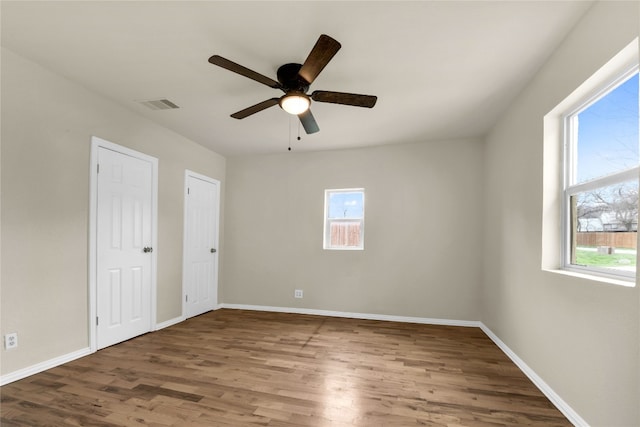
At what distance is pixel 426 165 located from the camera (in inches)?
180

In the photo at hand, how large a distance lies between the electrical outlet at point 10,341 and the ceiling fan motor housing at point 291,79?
2881mm

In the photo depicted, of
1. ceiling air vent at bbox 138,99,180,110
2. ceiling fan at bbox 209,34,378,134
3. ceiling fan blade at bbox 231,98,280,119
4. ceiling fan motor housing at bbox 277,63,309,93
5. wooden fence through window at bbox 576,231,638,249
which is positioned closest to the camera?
wooden fence through window at bbox 576,231,638,249

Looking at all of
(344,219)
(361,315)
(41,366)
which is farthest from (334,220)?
Result: (41,366)

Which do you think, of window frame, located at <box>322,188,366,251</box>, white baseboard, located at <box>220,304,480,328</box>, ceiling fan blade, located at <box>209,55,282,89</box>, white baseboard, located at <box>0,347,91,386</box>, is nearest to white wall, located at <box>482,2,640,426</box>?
white baseboard, located at <box>220,304,480,328</box>

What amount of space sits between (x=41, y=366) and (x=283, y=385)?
207 cm

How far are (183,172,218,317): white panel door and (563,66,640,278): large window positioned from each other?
4391 millimetres

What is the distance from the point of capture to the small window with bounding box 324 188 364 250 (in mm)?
4863

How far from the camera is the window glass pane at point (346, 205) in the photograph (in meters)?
4.88

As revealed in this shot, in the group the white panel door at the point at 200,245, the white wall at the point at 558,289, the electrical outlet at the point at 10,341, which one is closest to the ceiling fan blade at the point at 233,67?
the white wall at the point at 558,289

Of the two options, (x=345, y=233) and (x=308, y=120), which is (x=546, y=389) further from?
(x=345, y=233)

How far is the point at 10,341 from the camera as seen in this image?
7.93ft

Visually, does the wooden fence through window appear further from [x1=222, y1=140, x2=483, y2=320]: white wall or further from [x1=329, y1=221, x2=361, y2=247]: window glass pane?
[x1=329, y1=221, x2=361, y2=247]: window glass pane

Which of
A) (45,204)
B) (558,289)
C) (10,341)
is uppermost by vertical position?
(45,204)

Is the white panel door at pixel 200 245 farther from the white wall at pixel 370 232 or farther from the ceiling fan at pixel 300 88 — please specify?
the ceiling fan at pixel 300 88
